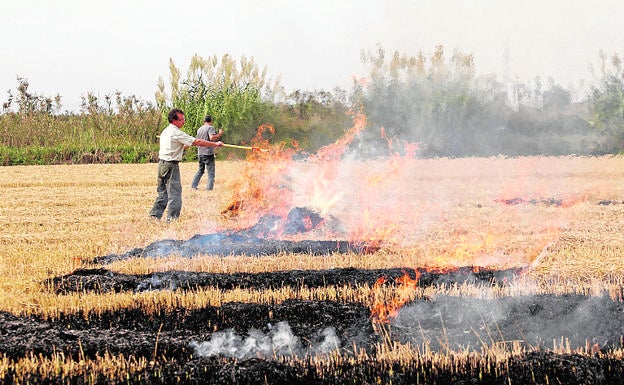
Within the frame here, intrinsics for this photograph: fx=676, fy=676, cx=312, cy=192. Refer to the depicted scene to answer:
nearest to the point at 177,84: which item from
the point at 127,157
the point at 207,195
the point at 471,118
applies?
the point at 127,157

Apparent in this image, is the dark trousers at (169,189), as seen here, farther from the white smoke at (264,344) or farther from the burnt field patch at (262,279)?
the white smoke at (264,344)

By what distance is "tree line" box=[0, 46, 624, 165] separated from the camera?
10.9 metres

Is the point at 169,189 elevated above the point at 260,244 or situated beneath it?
elevated above

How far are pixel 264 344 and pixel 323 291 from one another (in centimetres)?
137

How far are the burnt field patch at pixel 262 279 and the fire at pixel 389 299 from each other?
141 millimetres

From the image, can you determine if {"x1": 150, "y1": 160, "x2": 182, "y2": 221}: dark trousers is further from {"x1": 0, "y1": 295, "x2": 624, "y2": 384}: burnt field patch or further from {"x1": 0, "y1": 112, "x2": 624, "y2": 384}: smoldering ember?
{"x1": 0, "y1": 295, "x2": 624, "y2": 384}: burnt field patch

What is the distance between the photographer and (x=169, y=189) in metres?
10.4

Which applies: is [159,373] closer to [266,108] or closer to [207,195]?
[207,195]

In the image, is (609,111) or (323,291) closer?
(323,291)

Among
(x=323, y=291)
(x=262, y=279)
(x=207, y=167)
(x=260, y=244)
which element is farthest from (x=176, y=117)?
(x=323, y=291)

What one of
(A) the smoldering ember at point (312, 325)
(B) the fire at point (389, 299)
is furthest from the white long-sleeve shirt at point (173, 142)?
(B) the fire at point (389, 299)

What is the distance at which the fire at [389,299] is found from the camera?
5.53 meters

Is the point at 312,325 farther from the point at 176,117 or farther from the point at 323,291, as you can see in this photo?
the point at 176,117

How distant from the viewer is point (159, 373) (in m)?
4.19
